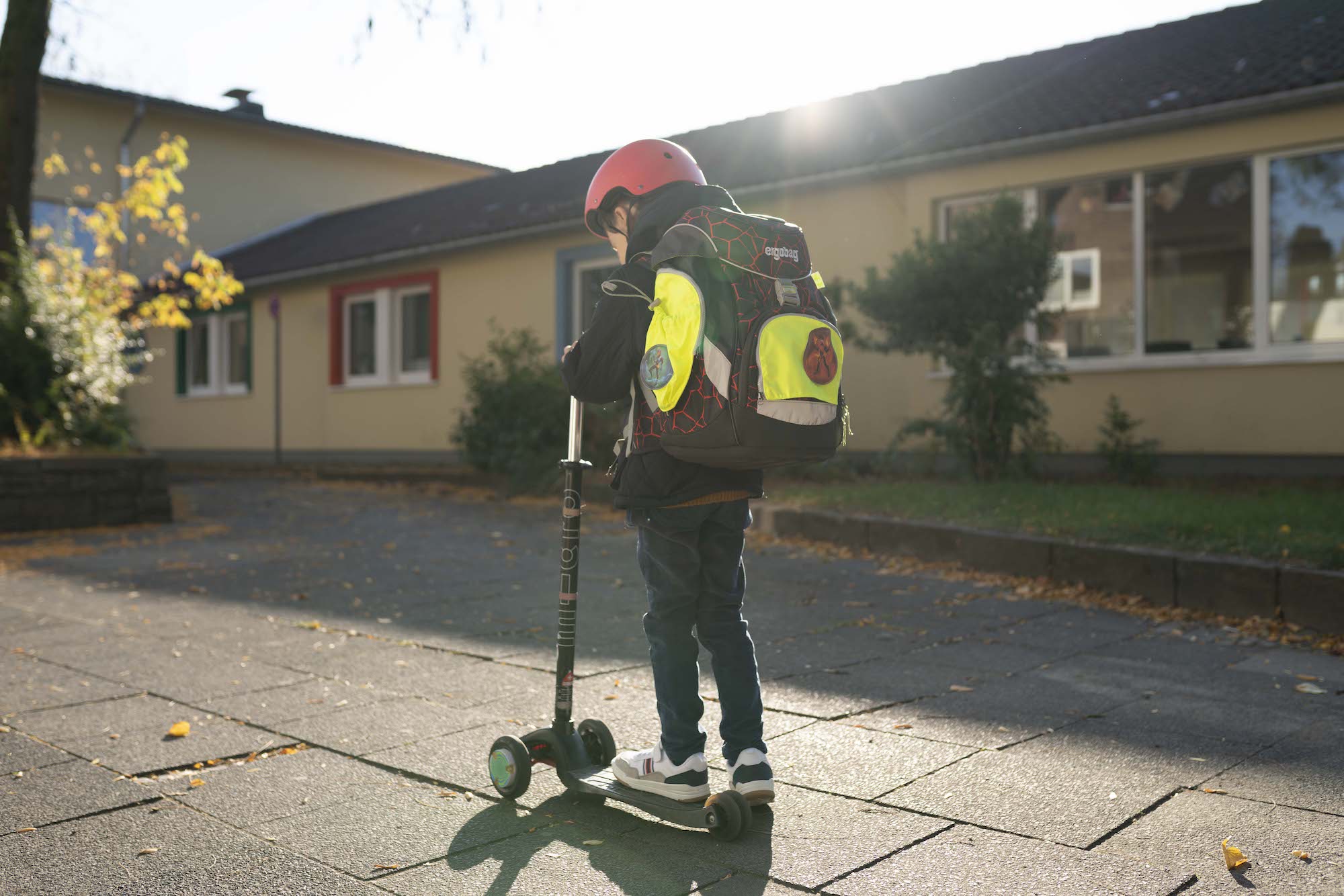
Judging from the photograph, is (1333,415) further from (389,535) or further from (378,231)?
(378,231)

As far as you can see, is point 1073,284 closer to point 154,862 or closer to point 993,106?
point 993,106

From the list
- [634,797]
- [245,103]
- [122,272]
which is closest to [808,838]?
[634,797]

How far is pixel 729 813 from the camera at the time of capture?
2.80 metres

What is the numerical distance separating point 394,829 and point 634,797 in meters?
0.61

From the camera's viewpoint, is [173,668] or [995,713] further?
[173,668]

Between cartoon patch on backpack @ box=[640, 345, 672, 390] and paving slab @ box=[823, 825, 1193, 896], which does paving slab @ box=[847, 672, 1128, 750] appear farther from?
cartoon patch on backpack @ box=[640, 345, 672, 390]

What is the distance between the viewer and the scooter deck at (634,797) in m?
2.87

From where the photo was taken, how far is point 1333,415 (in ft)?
30.9

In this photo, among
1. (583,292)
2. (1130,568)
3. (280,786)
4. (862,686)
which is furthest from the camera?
(583,292)

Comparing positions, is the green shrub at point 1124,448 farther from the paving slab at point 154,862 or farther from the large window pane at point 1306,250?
the paving slab at point 154,862

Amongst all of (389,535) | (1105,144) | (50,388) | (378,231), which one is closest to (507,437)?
(389,535)

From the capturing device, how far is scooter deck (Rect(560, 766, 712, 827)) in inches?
113

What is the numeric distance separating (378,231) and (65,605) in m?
14.7

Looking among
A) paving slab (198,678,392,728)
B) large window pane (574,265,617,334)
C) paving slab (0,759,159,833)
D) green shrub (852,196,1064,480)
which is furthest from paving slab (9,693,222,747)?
large window pane (574,265,617,334)
